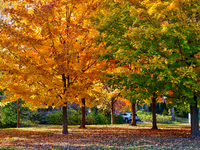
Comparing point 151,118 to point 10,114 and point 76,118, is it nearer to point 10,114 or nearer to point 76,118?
point 76,118

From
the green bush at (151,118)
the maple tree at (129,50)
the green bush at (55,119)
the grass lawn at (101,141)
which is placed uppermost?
the maple tree at (129,50)

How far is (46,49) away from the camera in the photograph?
13367 millimetres

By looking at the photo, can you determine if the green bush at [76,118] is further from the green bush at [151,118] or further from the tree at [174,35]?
the tree at [174,35]

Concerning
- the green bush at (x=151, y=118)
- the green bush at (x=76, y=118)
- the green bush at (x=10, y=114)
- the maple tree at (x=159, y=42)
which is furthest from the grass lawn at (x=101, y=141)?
the green bush at (x=151, y=118)

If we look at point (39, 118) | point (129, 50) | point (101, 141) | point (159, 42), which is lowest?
point (39, 118)

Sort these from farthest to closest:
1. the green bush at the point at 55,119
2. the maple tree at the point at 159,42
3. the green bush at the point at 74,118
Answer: the green bush at the point at 74,118, the green bush at the point at 55,119, the maple tree at the point at 159,42

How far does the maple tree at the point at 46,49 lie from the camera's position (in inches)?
485

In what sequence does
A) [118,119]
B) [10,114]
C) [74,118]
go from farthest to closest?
[118,119] → [74,118] → [10,114]

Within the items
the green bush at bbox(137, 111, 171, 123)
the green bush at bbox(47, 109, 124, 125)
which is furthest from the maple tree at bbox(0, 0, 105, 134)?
the green bush at bbox(137, 111, 171, 123)

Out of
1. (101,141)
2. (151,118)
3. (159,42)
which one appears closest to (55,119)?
(151,118)

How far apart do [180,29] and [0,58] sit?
378 inches

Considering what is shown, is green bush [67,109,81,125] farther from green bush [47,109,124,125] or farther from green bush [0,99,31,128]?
green bush [0,99,31,128]

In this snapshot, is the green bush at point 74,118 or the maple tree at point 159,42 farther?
the green bush at point 74,118

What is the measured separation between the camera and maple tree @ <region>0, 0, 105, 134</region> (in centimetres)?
1233
